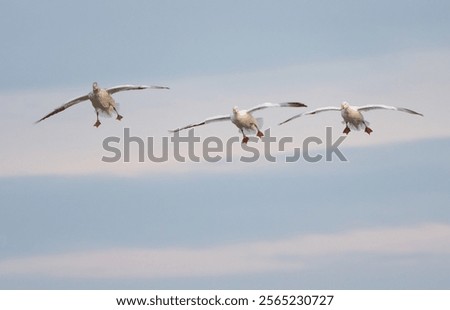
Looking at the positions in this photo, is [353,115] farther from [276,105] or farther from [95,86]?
[95,86]

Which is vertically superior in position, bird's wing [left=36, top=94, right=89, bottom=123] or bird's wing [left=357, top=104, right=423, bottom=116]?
bird's wing [left=36, top=94, right=89, bottom=123]

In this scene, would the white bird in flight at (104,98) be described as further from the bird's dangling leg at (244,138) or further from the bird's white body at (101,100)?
the bird's dangling leg at (244,138)

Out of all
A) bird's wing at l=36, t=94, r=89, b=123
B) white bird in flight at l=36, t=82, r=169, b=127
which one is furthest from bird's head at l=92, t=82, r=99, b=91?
bird's wing at l=36, t=94, r=89, b=123

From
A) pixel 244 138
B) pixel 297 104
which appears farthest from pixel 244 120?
pixel 297 104

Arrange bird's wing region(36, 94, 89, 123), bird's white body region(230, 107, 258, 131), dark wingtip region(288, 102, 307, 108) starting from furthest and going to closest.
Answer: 1. bird's wing region(36, 94, 89, 123)
2. bird's white body region(230, 107, 258, 131)
3. dark wingtip region(288, 102, 307, 108)

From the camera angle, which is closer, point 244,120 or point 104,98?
point 244,120

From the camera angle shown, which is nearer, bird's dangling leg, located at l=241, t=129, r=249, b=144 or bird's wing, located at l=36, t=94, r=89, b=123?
bird's dangling leg, located at l=241, t=129, r=249, b=144

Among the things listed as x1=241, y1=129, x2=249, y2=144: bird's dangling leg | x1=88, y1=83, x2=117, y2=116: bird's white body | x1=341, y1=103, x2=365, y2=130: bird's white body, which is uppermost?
x1=88, y1=83, x2=117, y2=116: bird's white body

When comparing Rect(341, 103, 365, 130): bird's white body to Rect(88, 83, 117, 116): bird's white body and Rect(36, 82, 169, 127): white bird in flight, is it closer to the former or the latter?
Rect(36, 82, 169, 127): white bird in flight

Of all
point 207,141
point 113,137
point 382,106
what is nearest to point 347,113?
point 382,106

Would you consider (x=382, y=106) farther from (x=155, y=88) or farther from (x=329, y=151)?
(x=155, y=88)

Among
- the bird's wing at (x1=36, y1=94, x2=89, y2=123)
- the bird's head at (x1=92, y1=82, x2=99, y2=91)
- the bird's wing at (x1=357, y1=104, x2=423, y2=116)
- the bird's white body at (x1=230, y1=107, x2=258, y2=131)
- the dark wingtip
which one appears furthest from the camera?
the bird's wing at (x1=36, y1=94, x2=89, y2=123)

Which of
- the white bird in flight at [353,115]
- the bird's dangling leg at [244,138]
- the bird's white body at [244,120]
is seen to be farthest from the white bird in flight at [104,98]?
the white bird in flight at [353,115]
